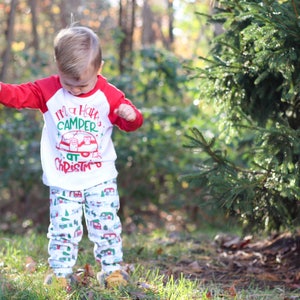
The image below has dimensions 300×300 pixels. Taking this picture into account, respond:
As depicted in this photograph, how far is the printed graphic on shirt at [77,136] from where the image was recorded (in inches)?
137

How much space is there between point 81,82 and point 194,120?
443 cm

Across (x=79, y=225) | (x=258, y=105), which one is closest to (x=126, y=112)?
(x=79, y=225)

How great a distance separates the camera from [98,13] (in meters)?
9.18

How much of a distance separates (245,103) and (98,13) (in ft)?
18.2

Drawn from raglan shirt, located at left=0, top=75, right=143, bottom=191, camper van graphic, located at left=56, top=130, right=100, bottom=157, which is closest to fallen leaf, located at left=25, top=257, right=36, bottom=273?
raglan shirt, located at left=0, top=75, right=143, bottom=191

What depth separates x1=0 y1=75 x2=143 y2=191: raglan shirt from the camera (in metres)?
3.48

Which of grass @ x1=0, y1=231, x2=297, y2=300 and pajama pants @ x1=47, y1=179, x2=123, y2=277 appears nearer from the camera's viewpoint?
grass @ x1=0, y1=231, x2=297, y2=300

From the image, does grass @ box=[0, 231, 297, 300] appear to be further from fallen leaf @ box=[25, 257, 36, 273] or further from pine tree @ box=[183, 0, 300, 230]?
pine tree @ box=[183, 0, 300, 230]

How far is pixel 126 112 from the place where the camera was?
334 centimetres

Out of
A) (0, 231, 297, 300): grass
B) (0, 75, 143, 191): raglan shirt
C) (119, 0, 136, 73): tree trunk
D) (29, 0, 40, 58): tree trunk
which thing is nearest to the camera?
(0, 231, 297, 300): grass

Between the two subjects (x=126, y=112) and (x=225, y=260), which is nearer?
(x=126, y=112)

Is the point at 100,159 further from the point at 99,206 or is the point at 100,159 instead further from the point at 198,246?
the point at 198,246

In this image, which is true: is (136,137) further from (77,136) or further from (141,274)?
(77,136)

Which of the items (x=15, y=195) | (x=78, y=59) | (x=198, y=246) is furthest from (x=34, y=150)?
(x=78, y=59)
